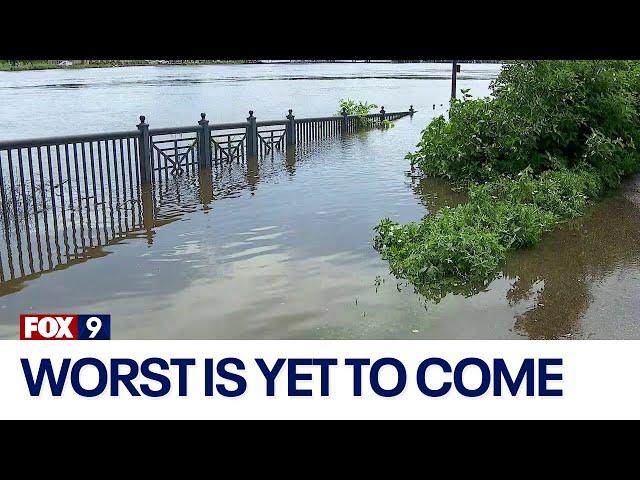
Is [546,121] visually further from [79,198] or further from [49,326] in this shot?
[49,326]

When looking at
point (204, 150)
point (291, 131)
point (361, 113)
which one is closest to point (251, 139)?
point (204, 150)

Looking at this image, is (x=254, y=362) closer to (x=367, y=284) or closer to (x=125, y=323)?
(x=125, y=323)

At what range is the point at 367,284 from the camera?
23.7 feet

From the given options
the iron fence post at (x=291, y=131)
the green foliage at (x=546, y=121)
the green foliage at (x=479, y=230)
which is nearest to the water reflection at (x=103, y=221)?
the green foliage at (x=479, y=230)

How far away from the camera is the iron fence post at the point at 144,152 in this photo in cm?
1281

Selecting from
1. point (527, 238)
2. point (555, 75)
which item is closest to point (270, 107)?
point (555, 75)

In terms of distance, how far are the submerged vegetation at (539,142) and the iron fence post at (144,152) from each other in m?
5.84

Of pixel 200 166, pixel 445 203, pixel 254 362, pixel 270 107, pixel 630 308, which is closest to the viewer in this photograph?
Answer: pixel 254 362

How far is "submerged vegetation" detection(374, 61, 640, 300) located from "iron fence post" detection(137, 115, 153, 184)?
19.2 ft

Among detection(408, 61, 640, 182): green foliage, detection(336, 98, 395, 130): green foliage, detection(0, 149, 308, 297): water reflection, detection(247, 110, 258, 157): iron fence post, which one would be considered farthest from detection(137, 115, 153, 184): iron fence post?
detection(336, 98, 395, 130): green foliage

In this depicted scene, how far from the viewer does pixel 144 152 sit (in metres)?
13.1

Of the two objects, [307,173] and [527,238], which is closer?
[527,238]

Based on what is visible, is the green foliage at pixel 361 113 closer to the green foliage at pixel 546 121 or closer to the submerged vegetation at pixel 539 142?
the submerged vegetation at pixel 539 142

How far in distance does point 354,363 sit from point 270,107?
3107 centimetres
